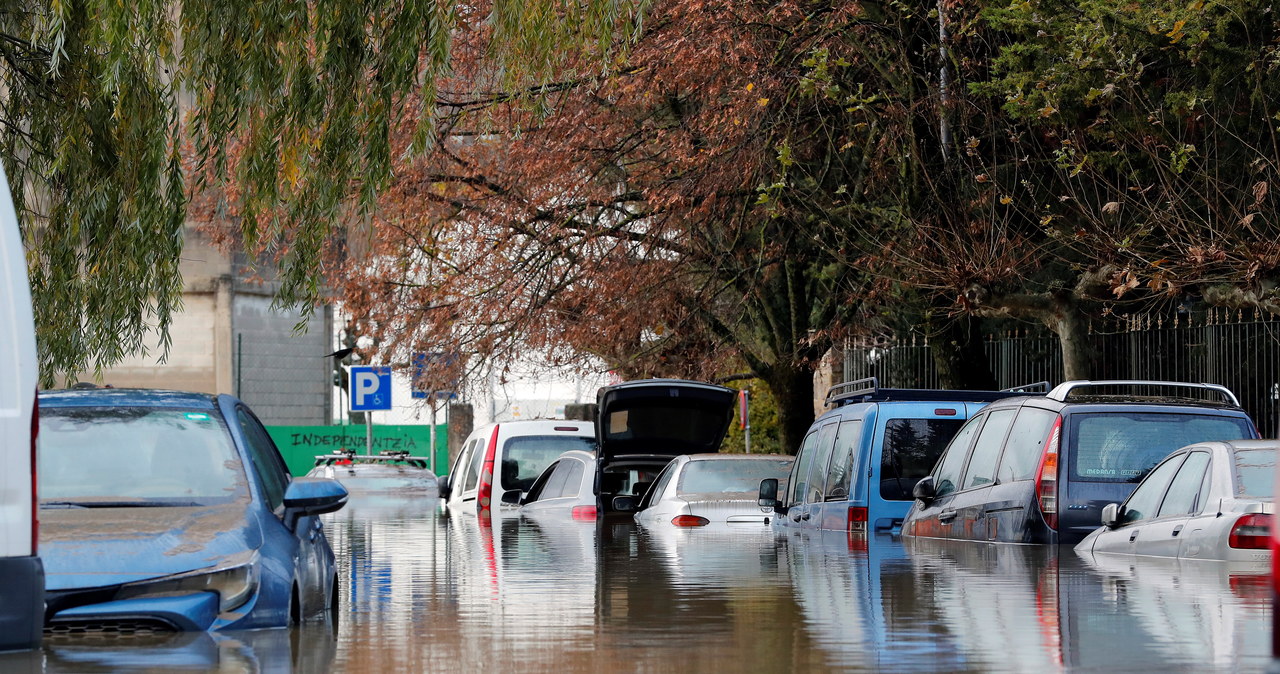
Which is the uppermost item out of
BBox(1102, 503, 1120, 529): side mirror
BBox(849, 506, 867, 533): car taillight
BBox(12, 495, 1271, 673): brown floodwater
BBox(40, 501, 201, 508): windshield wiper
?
BBox(40, 501, 201, 508): windshield wiper

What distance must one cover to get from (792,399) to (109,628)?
21.3 meters

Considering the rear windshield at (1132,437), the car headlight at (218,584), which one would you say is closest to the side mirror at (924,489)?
the rear windshield at (1132,437)

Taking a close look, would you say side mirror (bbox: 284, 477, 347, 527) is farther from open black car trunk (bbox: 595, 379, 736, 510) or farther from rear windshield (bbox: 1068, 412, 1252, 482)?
open black car trunk (bbox: 595, 379, 736, 510)

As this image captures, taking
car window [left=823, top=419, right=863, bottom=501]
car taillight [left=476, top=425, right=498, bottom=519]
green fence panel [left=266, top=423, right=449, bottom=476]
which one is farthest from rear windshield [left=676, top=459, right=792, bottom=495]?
green fence panel [left=266, top=423, right=449, bottom=476]

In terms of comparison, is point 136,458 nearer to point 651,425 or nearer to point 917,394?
point 917,394

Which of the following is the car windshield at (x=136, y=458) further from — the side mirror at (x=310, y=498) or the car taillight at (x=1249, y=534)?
the car taillight at (x=1249, y=534)

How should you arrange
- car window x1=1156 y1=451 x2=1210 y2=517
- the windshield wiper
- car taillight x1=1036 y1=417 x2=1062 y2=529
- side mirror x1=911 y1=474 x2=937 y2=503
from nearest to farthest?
the windshield wiper, car window x1=1156 y1=451 x2=1210 y2=517, car taillight x1=1036 y1=417 x2=1062 y2=529, side mirror x1=911 y1=474 x2=937 y2=503

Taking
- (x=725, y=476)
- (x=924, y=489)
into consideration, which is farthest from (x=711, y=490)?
(x=924, y=489)

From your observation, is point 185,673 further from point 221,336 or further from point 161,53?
point 221,336

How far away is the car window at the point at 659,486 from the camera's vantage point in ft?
64.2

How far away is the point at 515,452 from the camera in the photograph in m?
27.1

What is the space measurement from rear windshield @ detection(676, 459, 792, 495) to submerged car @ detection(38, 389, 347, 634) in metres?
9.20

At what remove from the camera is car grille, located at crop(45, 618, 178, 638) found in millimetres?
8219

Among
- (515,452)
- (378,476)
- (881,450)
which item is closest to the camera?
(881,450)
